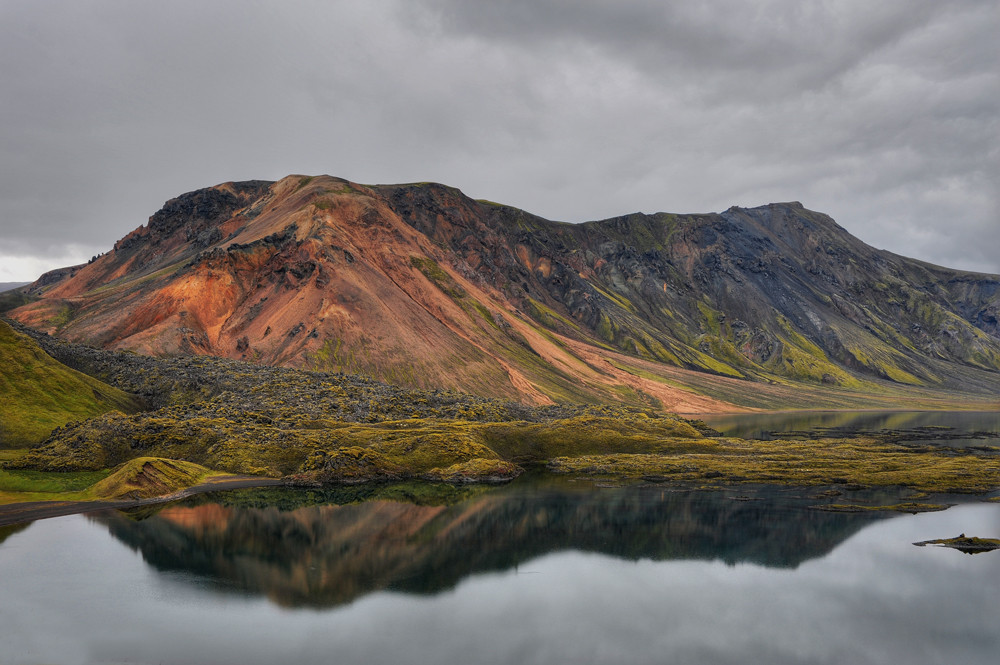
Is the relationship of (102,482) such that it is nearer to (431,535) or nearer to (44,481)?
(44,481)

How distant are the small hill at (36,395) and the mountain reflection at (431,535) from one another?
27.8 meters

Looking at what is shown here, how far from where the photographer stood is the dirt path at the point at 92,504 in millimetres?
60438

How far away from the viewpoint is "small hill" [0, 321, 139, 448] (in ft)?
260

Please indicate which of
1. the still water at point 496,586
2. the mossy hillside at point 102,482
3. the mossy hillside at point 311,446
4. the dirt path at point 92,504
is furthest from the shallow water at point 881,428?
the mossy hillside at point 102,482

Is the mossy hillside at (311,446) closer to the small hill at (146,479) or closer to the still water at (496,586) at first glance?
the small hill at (146,479)

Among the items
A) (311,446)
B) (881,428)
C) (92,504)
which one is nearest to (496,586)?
(92,504)

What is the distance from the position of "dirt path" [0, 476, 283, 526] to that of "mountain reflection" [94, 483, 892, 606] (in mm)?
3669

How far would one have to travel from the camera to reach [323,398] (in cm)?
11194

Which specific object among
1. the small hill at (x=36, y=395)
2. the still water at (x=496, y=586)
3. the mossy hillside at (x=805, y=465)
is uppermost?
the small hill at (x=36, y=395)

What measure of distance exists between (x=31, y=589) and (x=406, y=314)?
497 feet

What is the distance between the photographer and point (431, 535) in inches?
2323

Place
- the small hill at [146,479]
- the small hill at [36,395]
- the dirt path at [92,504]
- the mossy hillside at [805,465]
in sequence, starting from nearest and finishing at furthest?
the dirt path at [92,504], the small hill at [146,479], the small hill at [36,395], the mossy hillside at [805,465]

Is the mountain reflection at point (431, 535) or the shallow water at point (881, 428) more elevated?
the mountain reflection at point (431, 535)

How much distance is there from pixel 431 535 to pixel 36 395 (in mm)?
66953
